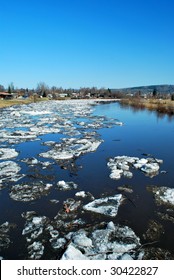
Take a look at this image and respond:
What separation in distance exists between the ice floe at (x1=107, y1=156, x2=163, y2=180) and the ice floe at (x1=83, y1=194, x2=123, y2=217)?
1457 mm

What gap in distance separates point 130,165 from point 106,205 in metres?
3.17

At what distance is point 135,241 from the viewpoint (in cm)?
417

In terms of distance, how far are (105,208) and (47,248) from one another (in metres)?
1.71

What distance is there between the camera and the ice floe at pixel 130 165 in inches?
290

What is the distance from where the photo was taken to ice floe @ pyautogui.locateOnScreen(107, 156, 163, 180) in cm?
738

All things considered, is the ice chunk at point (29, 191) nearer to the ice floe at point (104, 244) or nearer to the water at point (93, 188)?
the water at point (93, 188)

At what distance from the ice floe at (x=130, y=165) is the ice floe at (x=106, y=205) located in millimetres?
1457

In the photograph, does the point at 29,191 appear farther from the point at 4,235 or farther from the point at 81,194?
the point at 4,235

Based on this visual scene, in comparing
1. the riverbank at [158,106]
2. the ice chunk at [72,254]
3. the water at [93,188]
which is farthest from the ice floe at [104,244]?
the riverbank at [158,106]

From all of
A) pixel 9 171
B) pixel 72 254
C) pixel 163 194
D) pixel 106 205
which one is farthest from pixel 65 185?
pixel 72 254

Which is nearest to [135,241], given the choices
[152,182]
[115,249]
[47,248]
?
[115,249]

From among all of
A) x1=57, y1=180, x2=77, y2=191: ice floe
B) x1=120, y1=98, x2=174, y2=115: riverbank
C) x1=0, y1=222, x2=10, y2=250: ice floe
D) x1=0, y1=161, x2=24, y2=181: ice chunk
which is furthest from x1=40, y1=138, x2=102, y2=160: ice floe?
x1=120, y1=98, x2=174, y2=115: riverbank

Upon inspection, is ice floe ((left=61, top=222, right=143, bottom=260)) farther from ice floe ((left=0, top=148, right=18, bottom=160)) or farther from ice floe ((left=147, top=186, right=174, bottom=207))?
ice floe ((left=0, top=148, right=18, bottom=160))

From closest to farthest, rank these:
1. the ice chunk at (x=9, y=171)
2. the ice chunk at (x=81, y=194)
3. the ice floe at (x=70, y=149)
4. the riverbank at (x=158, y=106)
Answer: the ice chunk at (x=81, y=194) → the ice chunk at (x=9, y=171) → the ice floe at (x=70, y=149) → the riverbank at (x=158, y=106)
